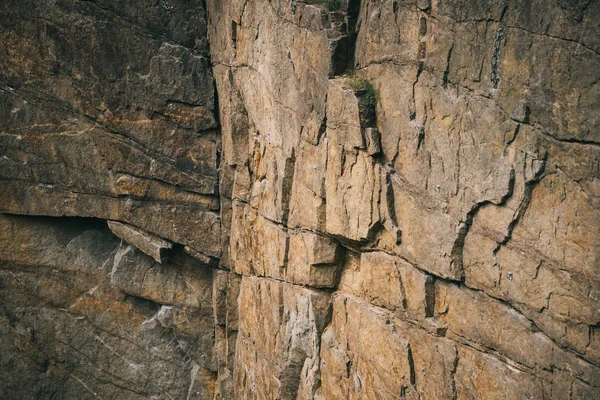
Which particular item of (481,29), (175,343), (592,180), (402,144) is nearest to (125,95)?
(175,343)

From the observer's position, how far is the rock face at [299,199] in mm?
8156

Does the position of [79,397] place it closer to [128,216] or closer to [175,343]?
[175,343]

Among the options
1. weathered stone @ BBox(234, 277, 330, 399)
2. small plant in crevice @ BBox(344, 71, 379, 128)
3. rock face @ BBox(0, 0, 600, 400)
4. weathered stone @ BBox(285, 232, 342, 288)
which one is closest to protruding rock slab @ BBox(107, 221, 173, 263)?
rock face @ BBox(0, 0, 600, 400)

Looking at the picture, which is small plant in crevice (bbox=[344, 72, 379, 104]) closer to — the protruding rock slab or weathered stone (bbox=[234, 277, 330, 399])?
weathered stone (bbox=[234, 277, 330, 399])

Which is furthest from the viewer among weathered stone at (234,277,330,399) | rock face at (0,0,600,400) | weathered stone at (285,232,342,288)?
weathered stone at (234,277,330,399)

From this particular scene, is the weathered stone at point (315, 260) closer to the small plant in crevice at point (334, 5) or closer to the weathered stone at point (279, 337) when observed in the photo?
the weathered stone at point (279, 337)

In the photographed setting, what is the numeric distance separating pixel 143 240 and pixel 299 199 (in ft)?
16.6

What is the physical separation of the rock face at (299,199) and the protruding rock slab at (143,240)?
4 cm

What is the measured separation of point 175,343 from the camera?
683 inches

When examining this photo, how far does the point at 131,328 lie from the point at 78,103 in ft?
14.8

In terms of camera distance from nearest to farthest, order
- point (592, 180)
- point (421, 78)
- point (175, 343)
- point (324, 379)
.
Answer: point (592, 180) → point (421, 78) → point (324, 379) → point (175, 343)

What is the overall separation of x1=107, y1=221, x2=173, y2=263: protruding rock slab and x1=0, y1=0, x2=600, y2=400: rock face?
4cm

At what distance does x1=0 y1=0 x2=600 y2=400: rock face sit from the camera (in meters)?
8.16

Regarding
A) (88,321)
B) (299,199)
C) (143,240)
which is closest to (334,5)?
(299,199)
